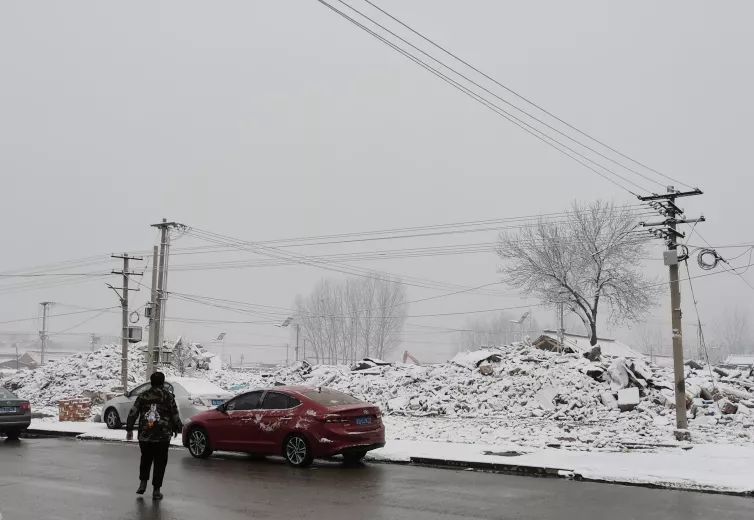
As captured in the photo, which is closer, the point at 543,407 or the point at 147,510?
the point at 147,510

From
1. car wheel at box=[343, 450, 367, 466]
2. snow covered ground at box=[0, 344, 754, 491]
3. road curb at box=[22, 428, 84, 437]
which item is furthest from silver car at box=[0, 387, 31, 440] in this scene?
car wheel at box=[343, 450, 367, 466]

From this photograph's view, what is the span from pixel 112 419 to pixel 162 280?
11.7m

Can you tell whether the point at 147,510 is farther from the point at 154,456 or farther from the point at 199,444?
the point at 199,444

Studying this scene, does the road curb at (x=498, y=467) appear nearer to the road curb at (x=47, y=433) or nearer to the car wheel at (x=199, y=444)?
the car wheel at (x=199, y=444)

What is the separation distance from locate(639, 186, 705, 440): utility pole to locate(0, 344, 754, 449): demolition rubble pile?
Answer: 3.28ft

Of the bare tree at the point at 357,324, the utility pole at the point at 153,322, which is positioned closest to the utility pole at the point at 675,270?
the utility pole at the point at 153,322

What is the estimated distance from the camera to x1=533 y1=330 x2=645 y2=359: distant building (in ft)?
123

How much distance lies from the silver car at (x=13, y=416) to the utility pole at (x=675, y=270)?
17820mm

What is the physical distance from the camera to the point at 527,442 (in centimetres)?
1861

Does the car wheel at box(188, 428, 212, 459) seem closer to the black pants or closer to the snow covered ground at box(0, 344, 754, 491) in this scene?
the snow covered ground at box(0, 344, 754, 491)

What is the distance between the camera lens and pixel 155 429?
10.3 m

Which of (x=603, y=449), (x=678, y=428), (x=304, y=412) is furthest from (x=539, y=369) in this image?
(x=304, y=412)

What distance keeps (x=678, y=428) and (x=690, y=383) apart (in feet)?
31.8

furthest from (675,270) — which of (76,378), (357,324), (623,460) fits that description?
(357,324)
